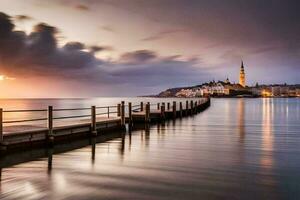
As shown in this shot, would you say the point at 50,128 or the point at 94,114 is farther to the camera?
the point at 94,114

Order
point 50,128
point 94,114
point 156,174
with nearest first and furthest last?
point 156,174, point 50,128, point 94,114

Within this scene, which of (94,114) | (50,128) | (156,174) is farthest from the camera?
(94,114)

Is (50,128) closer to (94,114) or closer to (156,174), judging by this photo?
(94,114)

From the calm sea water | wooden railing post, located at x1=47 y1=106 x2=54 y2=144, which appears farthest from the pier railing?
the calm sea water

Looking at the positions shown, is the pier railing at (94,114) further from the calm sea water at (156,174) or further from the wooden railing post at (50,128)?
the calm sea water at (156,174)

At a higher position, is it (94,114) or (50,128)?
(94,114)

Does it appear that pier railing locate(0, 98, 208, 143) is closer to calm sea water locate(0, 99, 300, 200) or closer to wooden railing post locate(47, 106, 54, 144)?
wooden railing post locate(47, 106, 54, 144)

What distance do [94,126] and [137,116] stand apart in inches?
505

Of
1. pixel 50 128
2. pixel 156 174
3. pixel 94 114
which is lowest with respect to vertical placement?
pixel 156 174

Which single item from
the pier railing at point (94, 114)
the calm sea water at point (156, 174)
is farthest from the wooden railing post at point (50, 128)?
the calm sea water at point (156, 174)

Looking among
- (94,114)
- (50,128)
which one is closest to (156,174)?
(50,128)

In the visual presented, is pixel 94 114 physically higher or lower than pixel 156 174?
higher

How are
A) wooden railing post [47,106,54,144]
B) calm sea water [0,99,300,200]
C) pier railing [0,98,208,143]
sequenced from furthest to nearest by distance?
pier railing [0,98,208,143]
wooden railing post [47,106,54,144]
calm sea water [0,99,300,200]

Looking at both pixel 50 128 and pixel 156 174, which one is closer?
pixel 156 174
